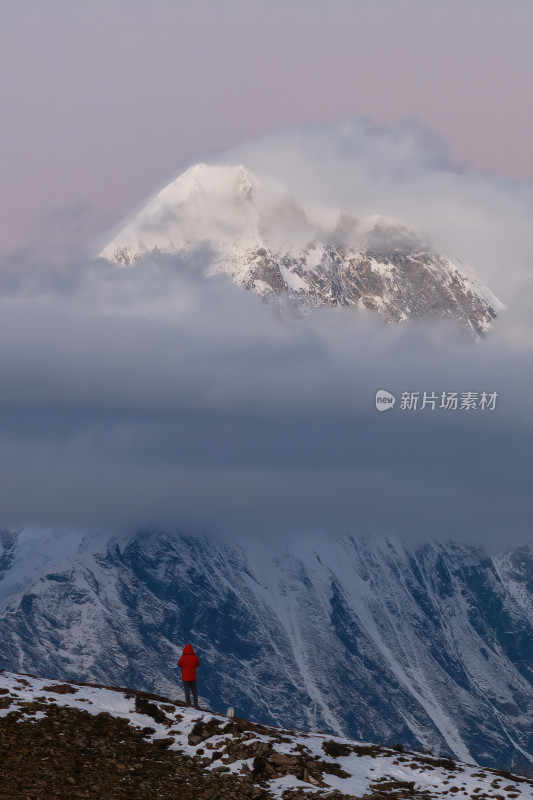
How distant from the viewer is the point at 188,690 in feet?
267

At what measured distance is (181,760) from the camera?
227ft

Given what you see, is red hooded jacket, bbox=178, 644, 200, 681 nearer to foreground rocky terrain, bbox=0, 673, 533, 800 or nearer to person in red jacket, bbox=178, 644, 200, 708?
person in red jacket, bbox=178, 644, 200, 708

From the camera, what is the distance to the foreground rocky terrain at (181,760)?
2566 inches

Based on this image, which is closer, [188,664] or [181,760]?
[181,760]

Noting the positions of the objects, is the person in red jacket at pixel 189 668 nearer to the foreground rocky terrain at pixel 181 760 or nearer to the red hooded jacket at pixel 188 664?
the red hooded jacket at pixel 188 664

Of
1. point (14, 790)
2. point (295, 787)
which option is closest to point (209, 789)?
point (295, 787)

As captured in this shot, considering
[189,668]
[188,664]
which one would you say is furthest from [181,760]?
[188,664]

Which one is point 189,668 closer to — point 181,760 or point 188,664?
point 188,664

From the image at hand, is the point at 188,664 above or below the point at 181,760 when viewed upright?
above

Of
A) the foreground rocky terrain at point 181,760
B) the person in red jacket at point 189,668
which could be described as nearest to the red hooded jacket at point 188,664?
the person in red jacket at point 189,668

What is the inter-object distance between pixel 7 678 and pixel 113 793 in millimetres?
17494

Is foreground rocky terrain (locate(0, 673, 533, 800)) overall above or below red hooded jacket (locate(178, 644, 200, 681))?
below

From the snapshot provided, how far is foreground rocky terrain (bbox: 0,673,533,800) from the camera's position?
65.2 metres

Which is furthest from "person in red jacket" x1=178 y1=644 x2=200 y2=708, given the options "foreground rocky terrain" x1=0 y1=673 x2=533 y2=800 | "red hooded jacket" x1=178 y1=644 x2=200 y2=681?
"foreground rocky terrain" x1=0 y1=673 x2=533 y2=800
